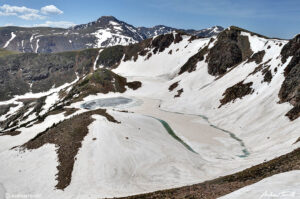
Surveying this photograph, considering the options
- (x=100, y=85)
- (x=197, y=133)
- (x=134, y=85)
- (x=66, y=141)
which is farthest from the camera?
(x=134, y=85)

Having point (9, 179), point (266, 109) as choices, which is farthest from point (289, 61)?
point (9, 179)

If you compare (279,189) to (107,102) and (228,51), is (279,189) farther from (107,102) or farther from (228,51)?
(228,51)

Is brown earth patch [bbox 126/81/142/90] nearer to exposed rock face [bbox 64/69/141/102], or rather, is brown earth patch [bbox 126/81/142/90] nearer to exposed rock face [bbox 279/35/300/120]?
exposed rock face [bbox 64/69/141/102]

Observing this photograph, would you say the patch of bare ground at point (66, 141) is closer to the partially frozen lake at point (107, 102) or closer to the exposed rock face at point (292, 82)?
the exposed rock face at point (292, 82)

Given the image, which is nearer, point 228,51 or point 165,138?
point 165,138

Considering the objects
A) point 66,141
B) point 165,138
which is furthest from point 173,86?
point 66,141

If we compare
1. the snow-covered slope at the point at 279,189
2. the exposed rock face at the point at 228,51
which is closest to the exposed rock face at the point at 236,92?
the exposed rock face at the point at 228,51
